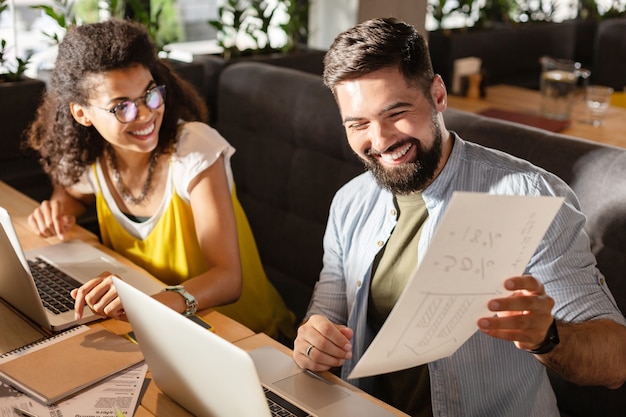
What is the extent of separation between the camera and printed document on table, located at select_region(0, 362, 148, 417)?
1.29 meters

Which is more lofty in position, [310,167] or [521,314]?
[521,314]

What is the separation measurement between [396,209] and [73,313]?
28.3 inches

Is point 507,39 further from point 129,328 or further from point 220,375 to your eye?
point 220,375

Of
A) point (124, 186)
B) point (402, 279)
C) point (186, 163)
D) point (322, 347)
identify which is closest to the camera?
point (322, 347)

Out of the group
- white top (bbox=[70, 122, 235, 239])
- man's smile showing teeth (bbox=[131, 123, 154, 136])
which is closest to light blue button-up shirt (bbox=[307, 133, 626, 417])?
white top (bbox=[70, 122, 235, 239])

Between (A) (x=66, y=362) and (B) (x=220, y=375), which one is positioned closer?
(B) (x=220, y=375)

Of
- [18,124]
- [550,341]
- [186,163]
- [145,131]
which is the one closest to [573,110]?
[186,163]

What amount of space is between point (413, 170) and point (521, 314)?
0.42 meters

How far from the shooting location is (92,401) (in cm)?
132

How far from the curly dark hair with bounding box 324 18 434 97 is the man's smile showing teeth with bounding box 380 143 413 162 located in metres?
0.11

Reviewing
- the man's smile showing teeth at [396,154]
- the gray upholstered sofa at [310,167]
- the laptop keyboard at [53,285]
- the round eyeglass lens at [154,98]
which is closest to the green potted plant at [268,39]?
the gray upholstered sofa at [310,167]

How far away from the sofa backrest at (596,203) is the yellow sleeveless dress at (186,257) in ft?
2.57

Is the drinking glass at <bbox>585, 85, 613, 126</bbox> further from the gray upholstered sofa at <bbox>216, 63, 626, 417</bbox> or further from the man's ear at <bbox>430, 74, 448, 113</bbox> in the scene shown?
the man's ear at <bbox>430, 74, 448, 113</bbox>

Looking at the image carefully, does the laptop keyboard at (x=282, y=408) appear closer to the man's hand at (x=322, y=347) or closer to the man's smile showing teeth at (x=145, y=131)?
the man's hand at (x=322, y=347)
